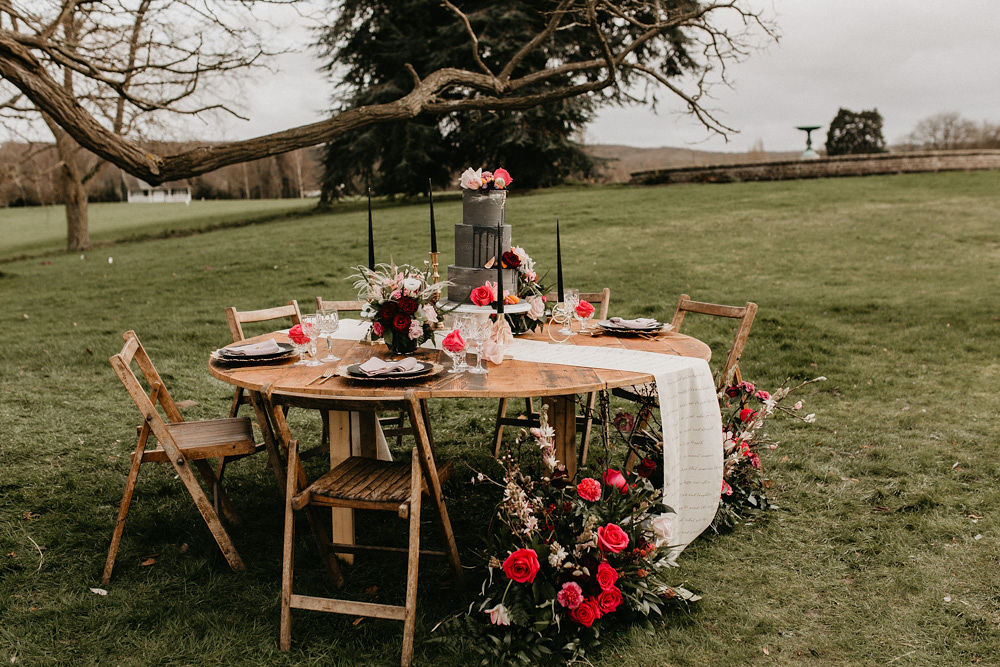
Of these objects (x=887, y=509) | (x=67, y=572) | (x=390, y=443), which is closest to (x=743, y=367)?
(x=887, y=509)

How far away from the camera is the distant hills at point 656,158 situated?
23422mm

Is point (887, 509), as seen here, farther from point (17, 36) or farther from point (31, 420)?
point (17, 36)

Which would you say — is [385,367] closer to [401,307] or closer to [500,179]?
[401,307]

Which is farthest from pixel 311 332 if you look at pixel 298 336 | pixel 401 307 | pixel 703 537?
pixel 703 537

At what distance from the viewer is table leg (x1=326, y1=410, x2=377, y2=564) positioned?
11.8ft

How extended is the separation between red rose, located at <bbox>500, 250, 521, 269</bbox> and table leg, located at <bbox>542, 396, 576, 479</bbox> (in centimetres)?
80

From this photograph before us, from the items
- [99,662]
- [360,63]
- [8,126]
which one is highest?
[360,63]

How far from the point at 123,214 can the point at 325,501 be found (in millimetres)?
34823

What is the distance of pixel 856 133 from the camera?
86.8 ft

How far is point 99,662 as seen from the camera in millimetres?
2932

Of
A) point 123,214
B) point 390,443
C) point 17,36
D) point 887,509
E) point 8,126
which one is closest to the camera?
point 887,509

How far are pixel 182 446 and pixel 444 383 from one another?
5.00ft

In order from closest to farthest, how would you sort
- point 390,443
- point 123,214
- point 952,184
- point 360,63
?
point 390,443 < point 952,184 < point 360,63 < point 123,214

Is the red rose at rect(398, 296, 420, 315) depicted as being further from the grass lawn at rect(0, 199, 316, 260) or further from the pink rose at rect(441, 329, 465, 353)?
the grass lawn at rect(0, 199, 316, 260)
